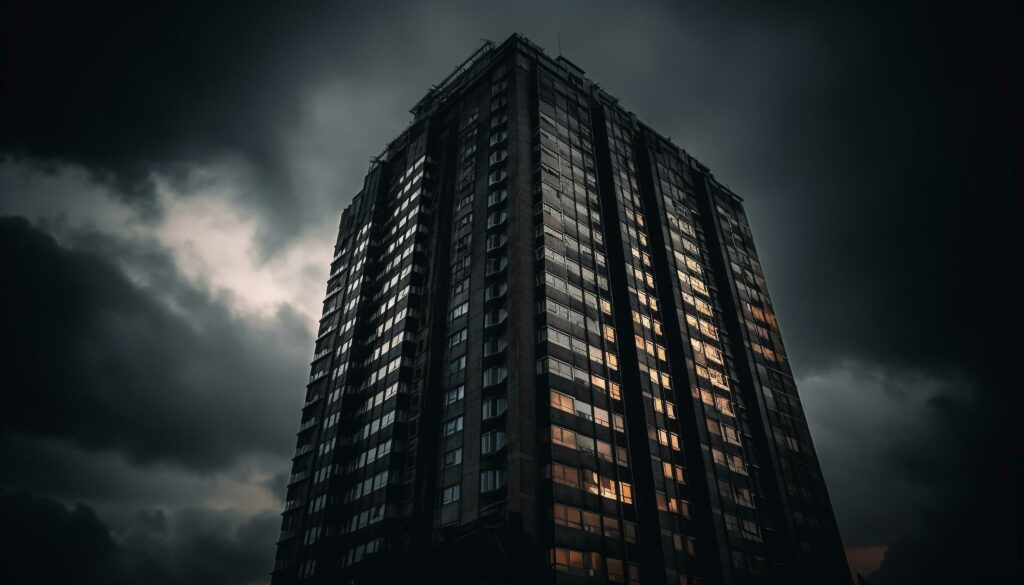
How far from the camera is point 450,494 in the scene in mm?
55594

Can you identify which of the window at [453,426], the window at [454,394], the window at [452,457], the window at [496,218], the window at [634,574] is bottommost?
the window at [634,574]

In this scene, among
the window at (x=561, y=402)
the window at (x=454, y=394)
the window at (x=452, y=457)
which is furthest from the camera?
the window at (x=454, y=394)

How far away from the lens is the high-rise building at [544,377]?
53.4 meters

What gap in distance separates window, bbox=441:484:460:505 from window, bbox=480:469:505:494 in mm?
3237

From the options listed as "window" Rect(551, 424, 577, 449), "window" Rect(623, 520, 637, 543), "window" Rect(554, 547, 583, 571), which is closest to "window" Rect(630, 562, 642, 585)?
"window" Rect(623, 520, 637, 543)

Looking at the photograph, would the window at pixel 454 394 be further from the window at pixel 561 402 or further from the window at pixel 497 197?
the window at pixel 497 197

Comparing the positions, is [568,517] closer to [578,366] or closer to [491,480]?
[491,480]

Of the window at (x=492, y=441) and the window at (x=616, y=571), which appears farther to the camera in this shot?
the window at (x=492, y=441)

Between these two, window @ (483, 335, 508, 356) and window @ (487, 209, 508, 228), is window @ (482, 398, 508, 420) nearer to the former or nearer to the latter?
window @ (483, 335, 508, 356)

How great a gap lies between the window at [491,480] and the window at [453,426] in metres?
6.63

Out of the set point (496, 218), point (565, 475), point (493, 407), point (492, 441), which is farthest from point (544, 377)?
point (496, 218)

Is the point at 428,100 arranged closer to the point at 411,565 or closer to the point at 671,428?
the point at 671,428

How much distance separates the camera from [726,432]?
7056 cm

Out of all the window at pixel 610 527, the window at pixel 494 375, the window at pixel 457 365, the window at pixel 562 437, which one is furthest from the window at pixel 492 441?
the window at pixel 610 527
